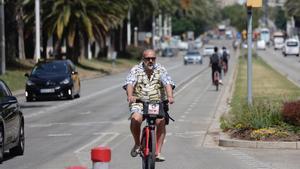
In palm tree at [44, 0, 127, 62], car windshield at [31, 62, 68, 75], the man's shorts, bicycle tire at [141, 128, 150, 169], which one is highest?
palm tree at [44, 0, 127, 62]

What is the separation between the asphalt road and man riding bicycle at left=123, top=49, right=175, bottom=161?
135 centimetres

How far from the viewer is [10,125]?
1545 centimetres

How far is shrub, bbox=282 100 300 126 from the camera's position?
1775 centimetres

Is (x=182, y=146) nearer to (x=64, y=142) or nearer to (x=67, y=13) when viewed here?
(x=64, y=142)

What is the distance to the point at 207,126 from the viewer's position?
893 inches

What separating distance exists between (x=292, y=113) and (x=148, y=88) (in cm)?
521

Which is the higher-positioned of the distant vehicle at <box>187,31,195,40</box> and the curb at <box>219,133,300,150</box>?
the curb at <box>219,133,300,150</box>

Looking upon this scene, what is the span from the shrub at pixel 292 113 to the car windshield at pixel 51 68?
63.1 ft

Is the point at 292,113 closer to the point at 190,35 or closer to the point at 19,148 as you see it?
the point at 19,148

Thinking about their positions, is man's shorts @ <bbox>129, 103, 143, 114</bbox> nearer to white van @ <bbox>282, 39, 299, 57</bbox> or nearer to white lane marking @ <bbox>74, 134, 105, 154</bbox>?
white lane marking @ <bbox>74, 134, 105, 154</bbox>

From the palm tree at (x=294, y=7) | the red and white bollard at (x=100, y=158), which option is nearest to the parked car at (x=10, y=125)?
the red and white bollard at (x=100, y=158)

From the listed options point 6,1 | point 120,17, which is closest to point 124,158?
point 6,1

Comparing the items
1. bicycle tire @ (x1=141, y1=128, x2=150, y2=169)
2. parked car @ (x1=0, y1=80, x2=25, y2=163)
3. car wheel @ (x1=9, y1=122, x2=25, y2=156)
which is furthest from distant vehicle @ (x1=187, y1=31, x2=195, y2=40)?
bicycle tire @ (x1=141, y1=128, x2=150, y2=169)

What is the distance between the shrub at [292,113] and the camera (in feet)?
58.2
